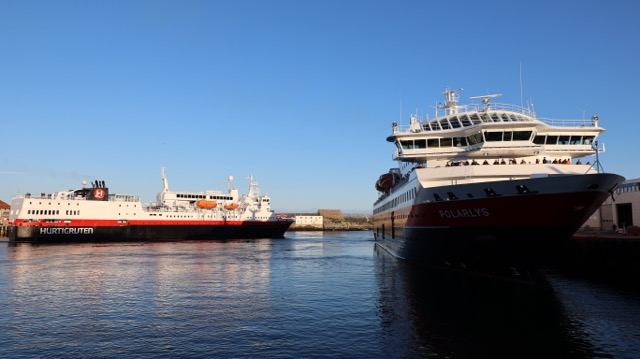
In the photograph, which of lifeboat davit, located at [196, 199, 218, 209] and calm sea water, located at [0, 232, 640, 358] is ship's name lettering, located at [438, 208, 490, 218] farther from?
lifeboat davit, located at [196, 199, 218, 209]

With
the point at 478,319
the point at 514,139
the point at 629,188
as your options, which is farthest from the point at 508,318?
the point at 629,188

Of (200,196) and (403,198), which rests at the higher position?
(200,196)

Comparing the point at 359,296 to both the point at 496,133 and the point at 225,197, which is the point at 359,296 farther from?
the point at 225,197

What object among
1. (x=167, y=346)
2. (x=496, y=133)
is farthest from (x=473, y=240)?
(x=167, y=346)

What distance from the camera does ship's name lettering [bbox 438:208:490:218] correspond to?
22027 millimetres

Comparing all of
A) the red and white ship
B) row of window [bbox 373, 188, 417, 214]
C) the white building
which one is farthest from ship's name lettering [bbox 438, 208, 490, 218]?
the white building

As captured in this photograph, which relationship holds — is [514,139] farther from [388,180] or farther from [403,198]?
[388,180]

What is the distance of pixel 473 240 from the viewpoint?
75.5 ft

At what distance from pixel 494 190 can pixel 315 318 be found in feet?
37.5

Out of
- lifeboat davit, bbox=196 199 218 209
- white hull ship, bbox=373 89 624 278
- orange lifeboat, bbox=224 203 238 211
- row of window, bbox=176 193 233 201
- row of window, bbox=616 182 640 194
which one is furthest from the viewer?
orange lifeboat, bbox=224 203 238 211

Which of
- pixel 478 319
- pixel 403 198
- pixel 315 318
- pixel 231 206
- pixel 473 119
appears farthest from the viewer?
pixel 231 206

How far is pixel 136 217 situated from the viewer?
79438mm

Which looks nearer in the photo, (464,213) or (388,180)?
(464,213)

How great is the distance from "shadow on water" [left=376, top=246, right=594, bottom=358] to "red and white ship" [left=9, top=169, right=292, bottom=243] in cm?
6638
